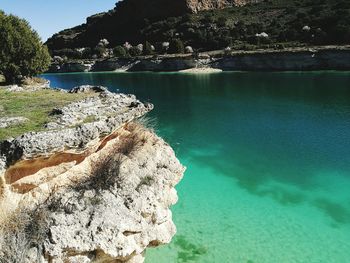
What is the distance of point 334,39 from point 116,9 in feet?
317

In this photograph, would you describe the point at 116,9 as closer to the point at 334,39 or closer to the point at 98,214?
the point at 334,39

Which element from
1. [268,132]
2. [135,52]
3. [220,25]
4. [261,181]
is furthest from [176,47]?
[261,181]

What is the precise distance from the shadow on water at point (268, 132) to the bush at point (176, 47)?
47.7 meters

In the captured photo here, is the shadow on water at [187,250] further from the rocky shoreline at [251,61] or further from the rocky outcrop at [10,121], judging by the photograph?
the rocky shoreline at [251,61]

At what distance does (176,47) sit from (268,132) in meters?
75.8

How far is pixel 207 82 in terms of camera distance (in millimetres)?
65250

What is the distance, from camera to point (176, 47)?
102000 mm

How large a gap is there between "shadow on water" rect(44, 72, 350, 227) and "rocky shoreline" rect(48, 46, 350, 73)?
1783 centimetres

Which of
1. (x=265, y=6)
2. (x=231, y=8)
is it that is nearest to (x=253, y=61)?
(x=265, y=6)

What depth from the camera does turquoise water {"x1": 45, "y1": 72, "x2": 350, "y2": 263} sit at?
1450cm

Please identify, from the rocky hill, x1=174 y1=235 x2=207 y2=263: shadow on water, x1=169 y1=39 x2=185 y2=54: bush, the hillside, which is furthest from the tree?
the rocky hill

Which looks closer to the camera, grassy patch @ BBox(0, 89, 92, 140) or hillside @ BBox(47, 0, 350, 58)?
grassy patch @ BBox(0, 89, 92, 140)

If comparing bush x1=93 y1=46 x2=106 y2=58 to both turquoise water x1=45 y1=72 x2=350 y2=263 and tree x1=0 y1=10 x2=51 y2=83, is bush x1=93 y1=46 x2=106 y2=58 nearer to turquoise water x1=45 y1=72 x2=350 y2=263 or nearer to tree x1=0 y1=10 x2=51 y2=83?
tree x1=0 y1=10 x2=51 y2=83

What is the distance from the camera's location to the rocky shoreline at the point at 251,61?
7206 centimetres
